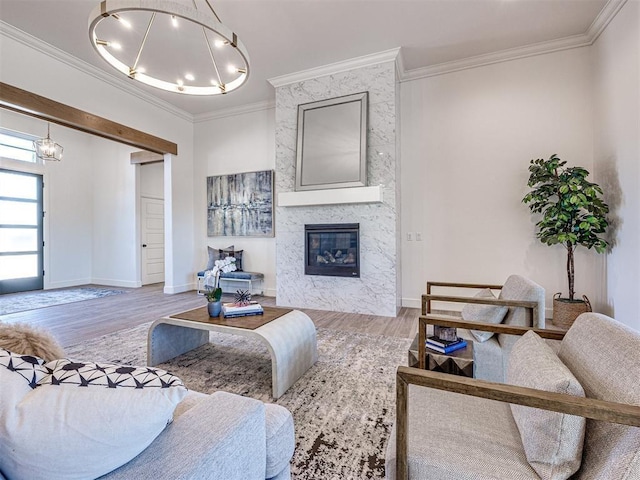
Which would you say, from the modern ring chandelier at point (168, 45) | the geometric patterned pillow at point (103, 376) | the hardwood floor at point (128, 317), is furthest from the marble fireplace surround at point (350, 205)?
the geometric patterned pillow at point (103, 376)

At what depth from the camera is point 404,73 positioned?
4.36 meters

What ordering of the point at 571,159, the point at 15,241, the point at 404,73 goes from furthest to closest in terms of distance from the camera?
the point at 15,241, the point at 404,73, the point at 571,159

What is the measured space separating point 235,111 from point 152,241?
12.0ft

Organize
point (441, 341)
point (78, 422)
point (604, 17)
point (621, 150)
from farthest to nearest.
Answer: point (604, 17) < point (621, 150) < point (441, 341) < point (78, 422)

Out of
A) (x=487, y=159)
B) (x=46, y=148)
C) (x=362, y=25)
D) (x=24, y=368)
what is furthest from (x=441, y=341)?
(x=46, y=148)

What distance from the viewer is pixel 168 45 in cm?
379

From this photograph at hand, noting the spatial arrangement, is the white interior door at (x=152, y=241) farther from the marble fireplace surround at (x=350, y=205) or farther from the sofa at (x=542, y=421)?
the sofa at (x=542, y=421)

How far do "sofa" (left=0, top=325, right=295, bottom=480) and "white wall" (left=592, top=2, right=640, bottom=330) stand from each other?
3.65 meters

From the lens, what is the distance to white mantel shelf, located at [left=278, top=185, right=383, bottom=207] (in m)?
3.90

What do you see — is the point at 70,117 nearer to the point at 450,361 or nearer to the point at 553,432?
the point at 450,361

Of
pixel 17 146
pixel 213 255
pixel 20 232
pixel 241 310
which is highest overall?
pixel 17 146

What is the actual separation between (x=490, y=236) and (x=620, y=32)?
2388 mm

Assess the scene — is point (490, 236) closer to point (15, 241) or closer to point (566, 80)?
point (566, 80)

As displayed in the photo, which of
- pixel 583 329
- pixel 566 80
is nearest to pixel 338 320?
pixel 583 329
